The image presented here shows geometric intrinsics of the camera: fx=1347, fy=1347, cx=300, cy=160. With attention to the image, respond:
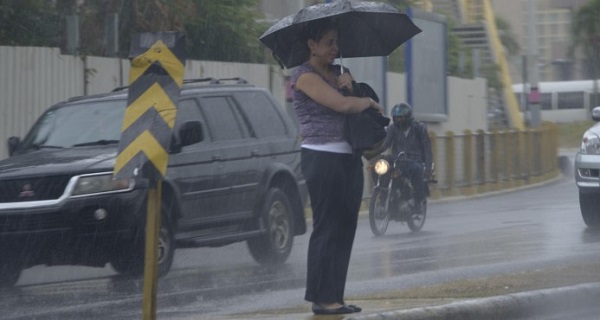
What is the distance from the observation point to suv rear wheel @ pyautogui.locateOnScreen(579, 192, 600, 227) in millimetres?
16156

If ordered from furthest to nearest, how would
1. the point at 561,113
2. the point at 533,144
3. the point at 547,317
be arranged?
the point at 561,113, the point at 533,144, the point at 547,317

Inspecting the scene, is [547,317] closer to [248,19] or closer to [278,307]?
[278,307]

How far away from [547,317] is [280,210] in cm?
468

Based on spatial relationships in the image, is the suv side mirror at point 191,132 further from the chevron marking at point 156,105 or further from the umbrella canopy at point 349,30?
the chevron marking at point 156,105

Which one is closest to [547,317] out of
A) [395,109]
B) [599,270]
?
[599,270]

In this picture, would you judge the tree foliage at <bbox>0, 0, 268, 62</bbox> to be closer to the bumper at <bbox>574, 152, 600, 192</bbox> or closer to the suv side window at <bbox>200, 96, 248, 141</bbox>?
the suv side window at <bbox>200, 96, 248, 141</bbox>

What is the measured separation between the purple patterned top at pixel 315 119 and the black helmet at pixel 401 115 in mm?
8937

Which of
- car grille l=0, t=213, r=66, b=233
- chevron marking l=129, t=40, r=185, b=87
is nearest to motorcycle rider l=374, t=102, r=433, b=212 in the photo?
car grille l=0, t=213, r=66, b=233

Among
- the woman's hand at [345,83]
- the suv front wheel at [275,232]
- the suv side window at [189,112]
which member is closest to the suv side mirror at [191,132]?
the suv side window at [189,112]

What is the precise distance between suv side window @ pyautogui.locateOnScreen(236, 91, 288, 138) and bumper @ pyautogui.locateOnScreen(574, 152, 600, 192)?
154 inches

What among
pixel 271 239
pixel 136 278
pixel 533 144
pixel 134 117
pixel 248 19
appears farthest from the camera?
pixel 533 144

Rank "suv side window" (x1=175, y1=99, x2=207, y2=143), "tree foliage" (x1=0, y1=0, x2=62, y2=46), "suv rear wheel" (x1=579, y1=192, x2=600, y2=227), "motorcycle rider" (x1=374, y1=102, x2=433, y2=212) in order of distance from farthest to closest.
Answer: "tree foliage" (x1=0, y1=0, x2=62, y2=46) → "motorcycle rider" (x1=374, y1=102, x2=433, y2=212) → "suv rear wheel" (x1=579, y1=192, x2=600, y2=227) → "suv side window" (x1=175, y1=99, x2=207, y2=143)

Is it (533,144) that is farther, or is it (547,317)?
(533,144)

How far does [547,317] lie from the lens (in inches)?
365
